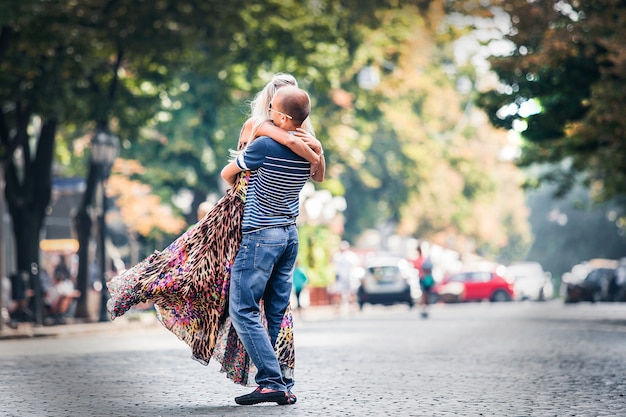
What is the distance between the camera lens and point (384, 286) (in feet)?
134

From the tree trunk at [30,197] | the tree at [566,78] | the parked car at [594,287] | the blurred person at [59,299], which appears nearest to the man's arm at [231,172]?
the tree at [566,78]

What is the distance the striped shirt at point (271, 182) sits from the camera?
8188 millimetres

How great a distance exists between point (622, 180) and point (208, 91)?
10232mm

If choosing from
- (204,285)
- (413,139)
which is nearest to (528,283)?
(413,139)

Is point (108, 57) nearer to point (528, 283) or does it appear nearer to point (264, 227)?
point (264, 227)

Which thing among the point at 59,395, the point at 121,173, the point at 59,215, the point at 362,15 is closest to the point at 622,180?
the point at 362,15

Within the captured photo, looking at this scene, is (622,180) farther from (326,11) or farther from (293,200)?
(293,200)

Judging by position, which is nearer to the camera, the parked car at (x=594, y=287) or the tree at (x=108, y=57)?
the tree at (x=108, y=57)

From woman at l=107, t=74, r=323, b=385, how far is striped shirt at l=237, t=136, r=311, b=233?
100mm

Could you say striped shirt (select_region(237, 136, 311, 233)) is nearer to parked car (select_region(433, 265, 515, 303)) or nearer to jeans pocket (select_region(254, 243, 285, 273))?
jeans pocket (select_region(254, 243, 285, 273))

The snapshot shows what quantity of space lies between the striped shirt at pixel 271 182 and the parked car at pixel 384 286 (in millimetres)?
32377

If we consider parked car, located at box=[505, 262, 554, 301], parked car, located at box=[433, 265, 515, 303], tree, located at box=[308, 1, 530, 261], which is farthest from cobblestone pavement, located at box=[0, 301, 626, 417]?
parked car, located at box=[505, 262, 554, 301]

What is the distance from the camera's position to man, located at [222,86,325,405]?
8.18 metres

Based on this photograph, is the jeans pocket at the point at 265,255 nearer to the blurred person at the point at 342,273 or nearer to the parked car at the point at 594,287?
the blurred person at the point at 342,273
